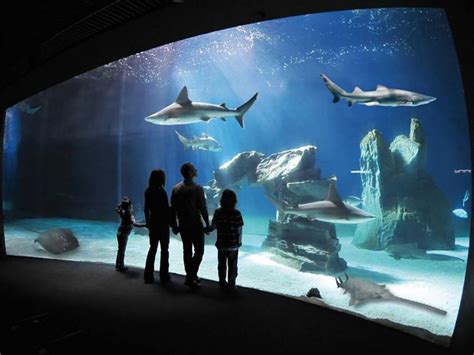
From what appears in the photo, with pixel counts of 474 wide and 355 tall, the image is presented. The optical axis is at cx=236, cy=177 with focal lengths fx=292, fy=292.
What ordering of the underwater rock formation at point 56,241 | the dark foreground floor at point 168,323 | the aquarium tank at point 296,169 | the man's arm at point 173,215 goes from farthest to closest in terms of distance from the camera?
the underwater rock formation at point 56,241 → the aquarium tank at point 296,169 → the man's arm at point 173,215 → the dark foreground floor at point 168,323

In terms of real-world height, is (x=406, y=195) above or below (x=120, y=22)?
below

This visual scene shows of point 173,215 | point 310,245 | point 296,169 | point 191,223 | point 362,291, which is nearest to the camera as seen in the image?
point 191,223

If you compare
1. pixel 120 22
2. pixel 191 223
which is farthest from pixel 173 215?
pixel 120 22

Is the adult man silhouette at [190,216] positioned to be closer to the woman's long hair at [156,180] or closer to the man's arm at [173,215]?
the man's arm at [173,215]

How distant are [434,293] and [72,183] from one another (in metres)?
23.3

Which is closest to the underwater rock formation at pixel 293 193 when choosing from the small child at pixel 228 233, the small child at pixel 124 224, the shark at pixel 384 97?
the shark at pixel 384 97

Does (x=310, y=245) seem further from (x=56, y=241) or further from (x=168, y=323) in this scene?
(x=56, y=241)

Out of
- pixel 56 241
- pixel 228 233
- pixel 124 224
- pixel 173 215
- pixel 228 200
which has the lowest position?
A: pixel 56 241

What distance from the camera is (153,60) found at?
27609 millimetres

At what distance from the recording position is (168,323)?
2.75m

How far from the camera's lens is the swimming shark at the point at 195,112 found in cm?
687

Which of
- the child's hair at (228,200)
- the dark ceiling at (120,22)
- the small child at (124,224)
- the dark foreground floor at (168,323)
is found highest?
the dark ceiling at (120,22)

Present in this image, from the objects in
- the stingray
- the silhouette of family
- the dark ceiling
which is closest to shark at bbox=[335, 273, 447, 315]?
the silhouette of family

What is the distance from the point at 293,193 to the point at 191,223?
897 centimetres
